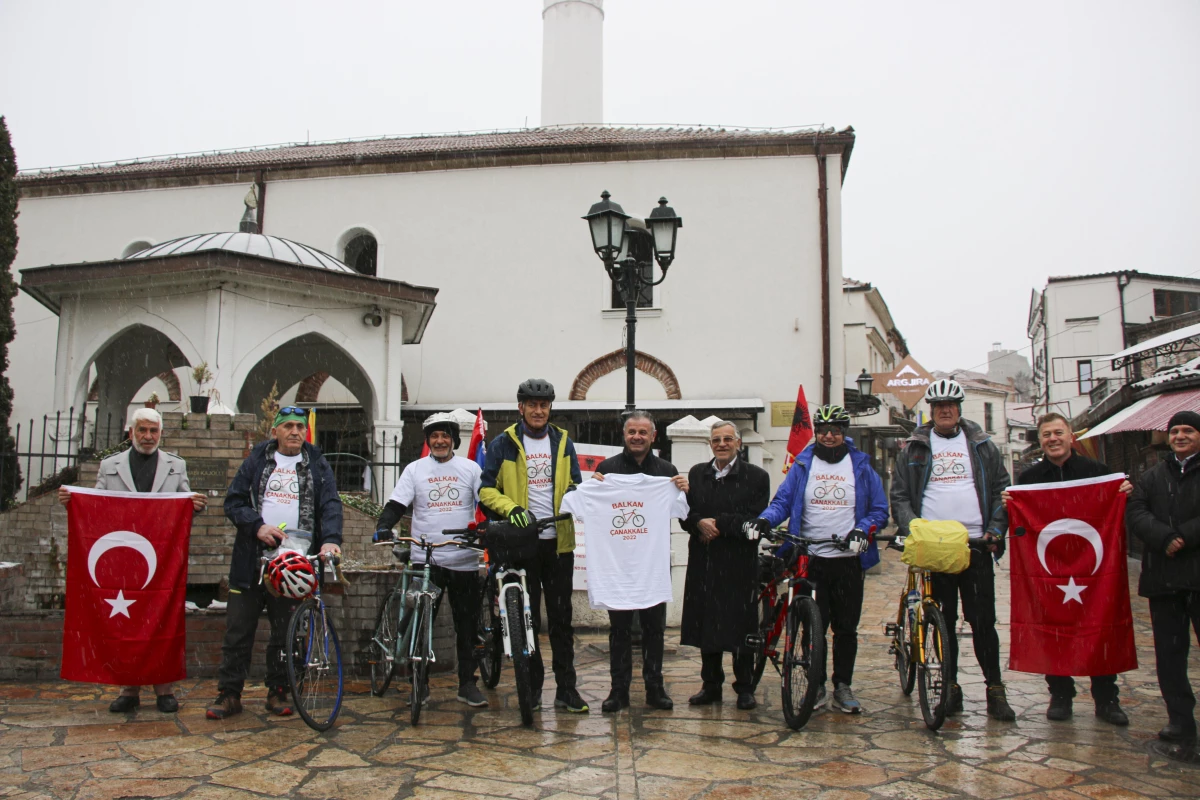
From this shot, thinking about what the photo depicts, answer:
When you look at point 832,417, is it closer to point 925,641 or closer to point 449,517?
point 925,641

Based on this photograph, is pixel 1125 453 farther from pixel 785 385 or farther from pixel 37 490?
pixel 37 490

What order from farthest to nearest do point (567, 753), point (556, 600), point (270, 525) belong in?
1. point (556, 600)
2. point (270, 525)
3. point (567, 753)

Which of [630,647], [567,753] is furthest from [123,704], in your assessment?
[630,647]

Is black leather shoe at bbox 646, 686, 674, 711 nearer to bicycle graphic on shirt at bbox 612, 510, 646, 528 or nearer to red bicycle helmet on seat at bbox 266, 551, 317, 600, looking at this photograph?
bicycle graphic on shirt at bbox 612, 510, 646, 528

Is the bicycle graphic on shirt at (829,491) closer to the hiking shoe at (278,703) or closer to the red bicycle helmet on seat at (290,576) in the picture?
the red bicycle helmet on seat at (290,576)

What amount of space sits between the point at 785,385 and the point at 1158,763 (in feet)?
48.2

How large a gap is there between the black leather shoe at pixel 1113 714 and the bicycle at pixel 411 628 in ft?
12.7

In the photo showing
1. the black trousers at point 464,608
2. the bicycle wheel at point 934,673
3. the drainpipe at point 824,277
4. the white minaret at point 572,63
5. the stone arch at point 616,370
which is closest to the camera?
the bicycle wheel at point 934,673

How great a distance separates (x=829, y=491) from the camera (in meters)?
5.73

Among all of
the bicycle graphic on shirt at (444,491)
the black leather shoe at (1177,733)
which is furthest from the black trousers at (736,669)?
the black leather shoe at (1177,733)

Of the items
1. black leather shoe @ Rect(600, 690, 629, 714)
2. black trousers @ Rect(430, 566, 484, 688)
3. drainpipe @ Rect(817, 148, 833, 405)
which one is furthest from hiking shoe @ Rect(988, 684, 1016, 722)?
drainpipe @ Rect(817, 148, 833, 405)

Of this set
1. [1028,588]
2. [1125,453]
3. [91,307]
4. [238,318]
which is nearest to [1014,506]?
[1028,588]

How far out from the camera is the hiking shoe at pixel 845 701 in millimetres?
5629

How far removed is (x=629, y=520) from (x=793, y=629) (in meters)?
1.19
